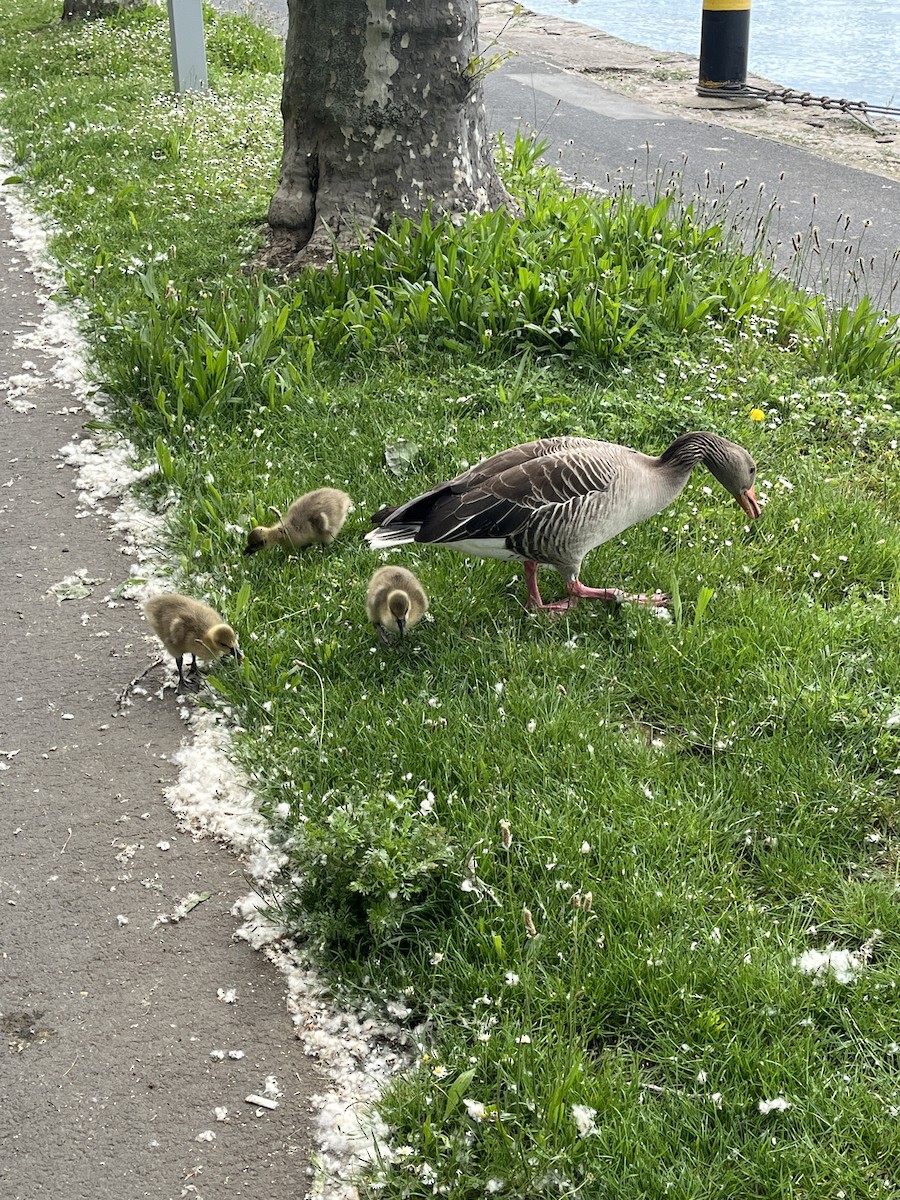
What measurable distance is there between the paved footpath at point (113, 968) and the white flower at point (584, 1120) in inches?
27.4

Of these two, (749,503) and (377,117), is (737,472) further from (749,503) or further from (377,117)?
(377,117)

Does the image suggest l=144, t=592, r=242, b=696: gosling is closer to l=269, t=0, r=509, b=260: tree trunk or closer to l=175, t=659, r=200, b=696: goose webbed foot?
l=175, t=659, r=200, b=696: goose webbed foot

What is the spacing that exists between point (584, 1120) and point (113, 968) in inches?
59.3

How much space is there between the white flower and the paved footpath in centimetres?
70

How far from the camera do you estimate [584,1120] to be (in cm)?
268

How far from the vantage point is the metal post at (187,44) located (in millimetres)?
12578

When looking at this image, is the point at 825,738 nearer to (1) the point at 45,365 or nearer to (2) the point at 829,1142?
(2) the point at 829,1142

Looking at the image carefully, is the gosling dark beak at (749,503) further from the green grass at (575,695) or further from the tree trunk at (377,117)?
the tree trunk at (377,117)

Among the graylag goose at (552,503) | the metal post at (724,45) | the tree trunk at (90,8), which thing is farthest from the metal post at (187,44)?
the graylag goose at (552,503)

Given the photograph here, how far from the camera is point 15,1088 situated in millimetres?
3000

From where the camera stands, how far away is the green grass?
2.81 m

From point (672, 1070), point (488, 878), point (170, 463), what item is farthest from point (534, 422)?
point (672, 1070)

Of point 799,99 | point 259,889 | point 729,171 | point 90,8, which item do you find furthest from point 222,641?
point 90,8

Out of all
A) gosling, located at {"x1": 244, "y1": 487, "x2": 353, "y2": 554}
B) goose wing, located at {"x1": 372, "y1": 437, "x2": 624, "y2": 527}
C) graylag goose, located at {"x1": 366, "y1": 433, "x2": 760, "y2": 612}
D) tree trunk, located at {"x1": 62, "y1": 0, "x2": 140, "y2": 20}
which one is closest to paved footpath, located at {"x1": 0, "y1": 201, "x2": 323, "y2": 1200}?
gosling, located at {"x1": 244, "y1": 487, "x2": 353, "y2": 554}
